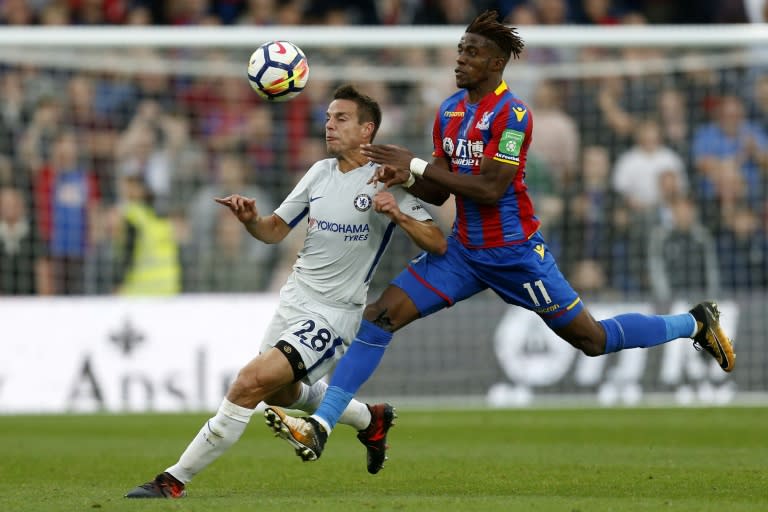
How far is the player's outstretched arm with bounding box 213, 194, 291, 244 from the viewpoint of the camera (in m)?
7.93

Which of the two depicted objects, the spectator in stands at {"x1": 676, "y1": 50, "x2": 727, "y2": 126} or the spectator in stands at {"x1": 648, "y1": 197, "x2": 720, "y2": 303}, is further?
the spectator in stands at {"x1": 676, "y1": 50, "x2": 727, "y2": 126}

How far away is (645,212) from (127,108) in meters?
6.16

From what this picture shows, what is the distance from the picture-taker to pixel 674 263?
16.0m

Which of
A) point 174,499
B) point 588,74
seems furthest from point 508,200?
point 588,74

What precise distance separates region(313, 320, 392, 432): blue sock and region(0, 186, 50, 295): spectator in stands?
8355 mm

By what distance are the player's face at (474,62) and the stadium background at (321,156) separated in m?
6.38

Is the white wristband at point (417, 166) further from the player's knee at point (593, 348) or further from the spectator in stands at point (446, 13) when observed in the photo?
the spectator in stands at point (446, 13)

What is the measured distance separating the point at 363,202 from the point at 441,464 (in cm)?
221

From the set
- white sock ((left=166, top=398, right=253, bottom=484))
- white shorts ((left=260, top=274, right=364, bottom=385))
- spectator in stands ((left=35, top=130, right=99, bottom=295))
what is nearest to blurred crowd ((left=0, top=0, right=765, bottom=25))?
spectator in stands ((left=35, top=130, right=99, bottom=295))

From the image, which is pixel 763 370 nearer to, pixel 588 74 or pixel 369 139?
pixel 588 74

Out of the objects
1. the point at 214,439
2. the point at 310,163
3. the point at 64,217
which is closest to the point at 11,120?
Answer: the point at 64,217

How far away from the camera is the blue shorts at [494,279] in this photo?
8.53 meters

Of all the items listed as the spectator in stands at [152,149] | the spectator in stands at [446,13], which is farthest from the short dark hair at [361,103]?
the spectator in stands at [446,13]

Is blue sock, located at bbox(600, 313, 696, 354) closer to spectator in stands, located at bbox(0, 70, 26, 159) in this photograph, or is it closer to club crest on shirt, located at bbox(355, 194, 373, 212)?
club crest on shirt, located at bbox(355, 194, 373, 212)
